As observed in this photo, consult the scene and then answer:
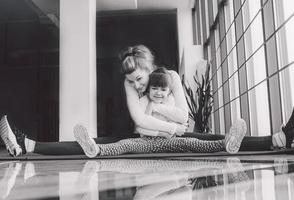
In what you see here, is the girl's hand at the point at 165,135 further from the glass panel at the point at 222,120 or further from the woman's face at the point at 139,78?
the glass panel at the point at 222,120

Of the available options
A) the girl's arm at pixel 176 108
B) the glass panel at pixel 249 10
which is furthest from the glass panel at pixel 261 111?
the girl's arm at pixel 176 108

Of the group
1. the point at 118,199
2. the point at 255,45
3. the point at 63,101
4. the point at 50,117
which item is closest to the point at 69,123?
the point at 63,101

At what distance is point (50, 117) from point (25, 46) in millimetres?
1531

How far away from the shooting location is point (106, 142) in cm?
248

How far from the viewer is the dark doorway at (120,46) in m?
6.57

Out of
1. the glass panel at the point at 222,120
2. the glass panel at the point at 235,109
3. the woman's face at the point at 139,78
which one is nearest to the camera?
the woman's face at the point at 139,78

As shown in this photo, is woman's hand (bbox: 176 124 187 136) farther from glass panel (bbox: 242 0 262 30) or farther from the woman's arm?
glass panel (bbox: 242 0 262 30)

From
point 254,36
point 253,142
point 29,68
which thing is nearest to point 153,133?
point 253,142

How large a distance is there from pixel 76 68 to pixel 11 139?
2.39m

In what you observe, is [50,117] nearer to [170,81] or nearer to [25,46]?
[25,46]

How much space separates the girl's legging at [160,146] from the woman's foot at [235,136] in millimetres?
141

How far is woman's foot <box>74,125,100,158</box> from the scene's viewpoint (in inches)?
79.5

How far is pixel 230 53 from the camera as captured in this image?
4.30 m

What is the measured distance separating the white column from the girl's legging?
2.22 m
